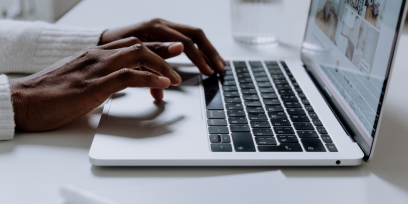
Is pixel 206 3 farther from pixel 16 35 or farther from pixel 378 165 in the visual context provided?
pixel 378 165

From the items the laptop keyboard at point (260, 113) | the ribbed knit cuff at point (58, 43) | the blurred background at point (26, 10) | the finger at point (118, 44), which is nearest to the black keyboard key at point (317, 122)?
the laptop keyboard at point (260, 113)

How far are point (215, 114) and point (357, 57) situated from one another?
227 mm

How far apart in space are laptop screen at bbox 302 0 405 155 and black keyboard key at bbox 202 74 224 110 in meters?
0.19

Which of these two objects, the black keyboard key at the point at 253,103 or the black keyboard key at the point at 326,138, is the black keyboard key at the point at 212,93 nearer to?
the black keyboard key at the point at 253,103

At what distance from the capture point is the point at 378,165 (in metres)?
0.47

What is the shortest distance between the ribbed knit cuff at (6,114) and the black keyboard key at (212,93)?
0.29 m

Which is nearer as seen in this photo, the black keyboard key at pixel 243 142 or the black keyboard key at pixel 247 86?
the black keyboard key at pixel 243 142

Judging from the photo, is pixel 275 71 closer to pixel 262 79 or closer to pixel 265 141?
pixel 262 79

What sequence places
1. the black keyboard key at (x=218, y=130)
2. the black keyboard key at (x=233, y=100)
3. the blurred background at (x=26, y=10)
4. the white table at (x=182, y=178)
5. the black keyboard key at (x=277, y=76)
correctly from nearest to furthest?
the white table at (x=182, y=178)
the black keyboard key at (x=218, y=130)
the black keyboard key at (x=233, y=100)
the black keyboard key at (x=277, y=76)
the blurred background at (x=26, y=10)

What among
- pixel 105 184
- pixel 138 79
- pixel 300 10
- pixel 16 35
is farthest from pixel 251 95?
pixel 300 10

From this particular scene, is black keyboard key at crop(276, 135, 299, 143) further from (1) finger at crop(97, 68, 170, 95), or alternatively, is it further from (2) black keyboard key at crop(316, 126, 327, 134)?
(1) finger at crop(97, 68, 170, 95)

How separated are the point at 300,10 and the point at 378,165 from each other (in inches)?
36.7

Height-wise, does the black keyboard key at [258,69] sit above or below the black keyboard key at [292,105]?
below

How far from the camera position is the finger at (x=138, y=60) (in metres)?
0.55
